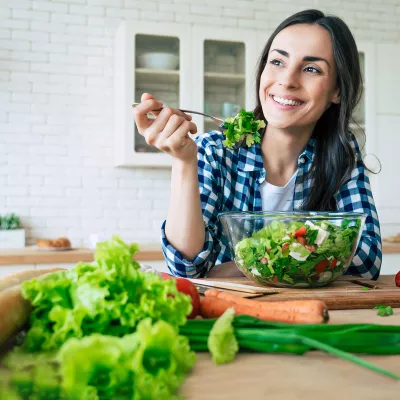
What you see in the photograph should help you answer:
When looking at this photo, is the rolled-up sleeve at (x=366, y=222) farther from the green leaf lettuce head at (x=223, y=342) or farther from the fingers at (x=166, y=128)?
the green leaf lettuce head at (x=223, y=342)

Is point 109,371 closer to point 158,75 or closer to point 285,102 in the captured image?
point 285,102

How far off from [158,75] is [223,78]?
44cm

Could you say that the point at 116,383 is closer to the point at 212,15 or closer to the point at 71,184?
the point at 71,184

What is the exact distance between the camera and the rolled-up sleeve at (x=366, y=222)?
1.75m

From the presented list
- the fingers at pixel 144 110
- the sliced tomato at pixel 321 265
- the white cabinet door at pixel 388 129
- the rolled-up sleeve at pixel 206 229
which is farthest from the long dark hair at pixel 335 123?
the white cabinet door at pixel 388 129

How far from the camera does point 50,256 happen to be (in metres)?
3.05

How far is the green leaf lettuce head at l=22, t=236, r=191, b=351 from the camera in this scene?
683 mm

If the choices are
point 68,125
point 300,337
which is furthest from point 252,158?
point 68,125

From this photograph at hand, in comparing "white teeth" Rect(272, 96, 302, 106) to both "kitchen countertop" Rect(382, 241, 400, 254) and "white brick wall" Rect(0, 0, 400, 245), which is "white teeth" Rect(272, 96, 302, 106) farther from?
"white brick wall" Rect(0, 0, 400, 245)

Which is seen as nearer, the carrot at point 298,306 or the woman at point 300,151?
the carrot at point 298,306

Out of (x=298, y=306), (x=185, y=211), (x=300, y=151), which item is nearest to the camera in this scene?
(x=298, y=306)

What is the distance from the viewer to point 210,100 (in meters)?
3.68

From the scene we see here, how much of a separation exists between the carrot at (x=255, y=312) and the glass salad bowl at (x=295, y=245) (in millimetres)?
381

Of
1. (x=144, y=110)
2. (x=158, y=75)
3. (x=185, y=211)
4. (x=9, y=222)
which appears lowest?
(x=9, y=222)
